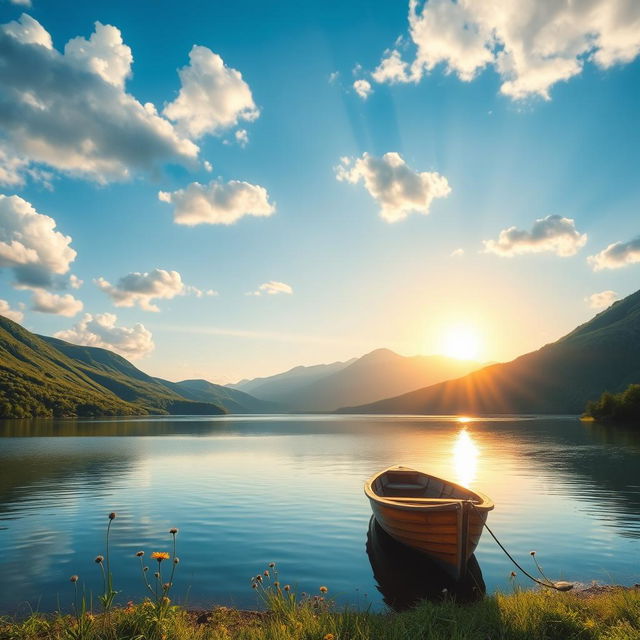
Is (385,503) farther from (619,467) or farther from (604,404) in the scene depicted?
(604,404)

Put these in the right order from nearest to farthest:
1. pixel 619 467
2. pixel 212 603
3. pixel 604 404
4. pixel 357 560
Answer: pixel 212 603 → pixel 357 560 → pixel 619 467 → pixel 604 404

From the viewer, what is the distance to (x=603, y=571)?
63.9 feet

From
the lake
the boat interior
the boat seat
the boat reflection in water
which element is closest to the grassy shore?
the boat reflection in water

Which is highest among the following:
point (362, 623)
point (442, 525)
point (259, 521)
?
point (442, 525)

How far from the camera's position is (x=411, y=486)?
99.4ft

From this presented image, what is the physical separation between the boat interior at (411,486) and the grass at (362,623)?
12.2 metres

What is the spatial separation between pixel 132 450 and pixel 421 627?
74271mm

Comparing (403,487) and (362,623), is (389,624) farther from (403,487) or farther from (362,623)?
(403,487)

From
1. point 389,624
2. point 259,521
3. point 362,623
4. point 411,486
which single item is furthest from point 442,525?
point 259,521

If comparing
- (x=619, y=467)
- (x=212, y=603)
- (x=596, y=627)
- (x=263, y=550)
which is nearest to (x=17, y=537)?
(x=263, y=550)

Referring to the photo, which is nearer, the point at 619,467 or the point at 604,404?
the point at 619,467

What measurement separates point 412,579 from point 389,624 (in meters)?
8.08

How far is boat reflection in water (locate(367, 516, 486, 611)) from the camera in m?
16.4

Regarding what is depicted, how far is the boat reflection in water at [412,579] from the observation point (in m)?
16.4
